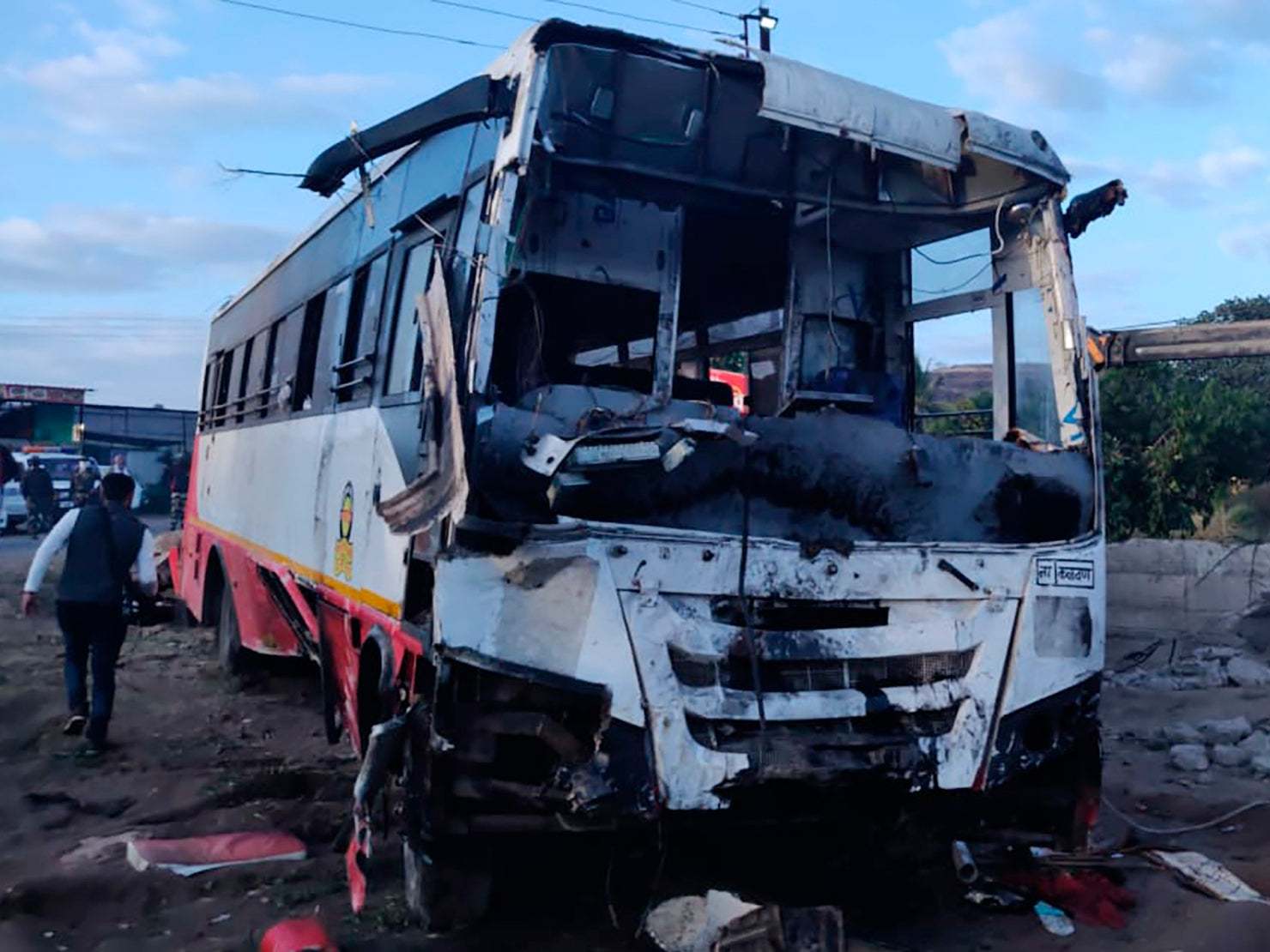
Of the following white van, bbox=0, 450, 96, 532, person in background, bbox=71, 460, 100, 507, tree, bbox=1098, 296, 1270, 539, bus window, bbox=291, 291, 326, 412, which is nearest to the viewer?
bus window, bbox=291, 291, 326, 412

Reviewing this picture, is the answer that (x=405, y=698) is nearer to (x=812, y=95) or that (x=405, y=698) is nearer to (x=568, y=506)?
(x=568, y=506)

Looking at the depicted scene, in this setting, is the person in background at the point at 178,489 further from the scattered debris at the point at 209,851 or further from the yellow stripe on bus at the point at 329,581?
the scattered debris at the point at 209,851

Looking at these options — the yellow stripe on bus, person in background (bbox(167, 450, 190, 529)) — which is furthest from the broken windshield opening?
person in background (bbox(167, 450, 190, 529))

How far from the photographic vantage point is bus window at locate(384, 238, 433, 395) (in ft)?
16.6

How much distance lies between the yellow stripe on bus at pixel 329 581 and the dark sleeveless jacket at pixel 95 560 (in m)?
0.87

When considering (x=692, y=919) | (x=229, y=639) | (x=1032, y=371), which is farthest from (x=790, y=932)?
(x=229, y=639)

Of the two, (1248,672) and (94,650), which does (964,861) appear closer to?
(94,650)

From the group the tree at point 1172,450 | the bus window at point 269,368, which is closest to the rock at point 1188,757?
the bus window at point 269,368

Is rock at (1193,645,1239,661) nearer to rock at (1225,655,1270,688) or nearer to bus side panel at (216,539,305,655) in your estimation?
rock at (1225,655,1270,688)

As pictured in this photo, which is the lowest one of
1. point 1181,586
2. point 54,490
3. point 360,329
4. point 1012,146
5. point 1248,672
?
point 1248,672

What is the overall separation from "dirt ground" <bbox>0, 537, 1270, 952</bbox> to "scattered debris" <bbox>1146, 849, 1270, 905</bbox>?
58 mm

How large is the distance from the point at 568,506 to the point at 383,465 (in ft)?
4.40

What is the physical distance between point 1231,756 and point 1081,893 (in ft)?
10.0

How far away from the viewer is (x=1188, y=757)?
7.38 m
